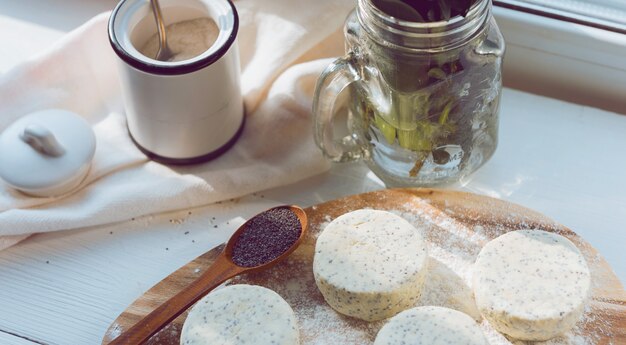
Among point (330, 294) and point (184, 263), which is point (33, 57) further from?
point (330, 294)

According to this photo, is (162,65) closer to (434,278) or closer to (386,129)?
(386,129)

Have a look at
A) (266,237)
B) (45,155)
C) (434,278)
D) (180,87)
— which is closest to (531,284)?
(434,278)

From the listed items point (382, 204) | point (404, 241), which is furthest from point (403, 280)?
point (382, 204)

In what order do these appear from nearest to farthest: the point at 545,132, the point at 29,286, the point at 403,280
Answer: the point at 403,280, the point at 29,286, the point at 545,132

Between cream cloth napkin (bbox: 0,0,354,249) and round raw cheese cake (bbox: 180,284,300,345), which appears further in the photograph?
cream cloth napkin (bbox: 0,0,354,249)

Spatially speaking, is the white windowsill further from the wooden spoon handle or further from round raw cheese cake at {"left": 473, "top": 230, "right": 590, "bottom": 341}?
the wooden spoon handle

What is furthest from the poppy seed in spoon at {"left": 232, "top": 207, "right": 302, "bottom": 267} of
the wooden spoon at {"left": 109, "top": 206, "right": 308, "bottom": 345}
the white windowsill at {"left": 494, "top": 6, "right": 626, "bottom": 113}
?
the white windowsill at {"left": 494, "top": 6, "right": 626, "bottom": 113}
